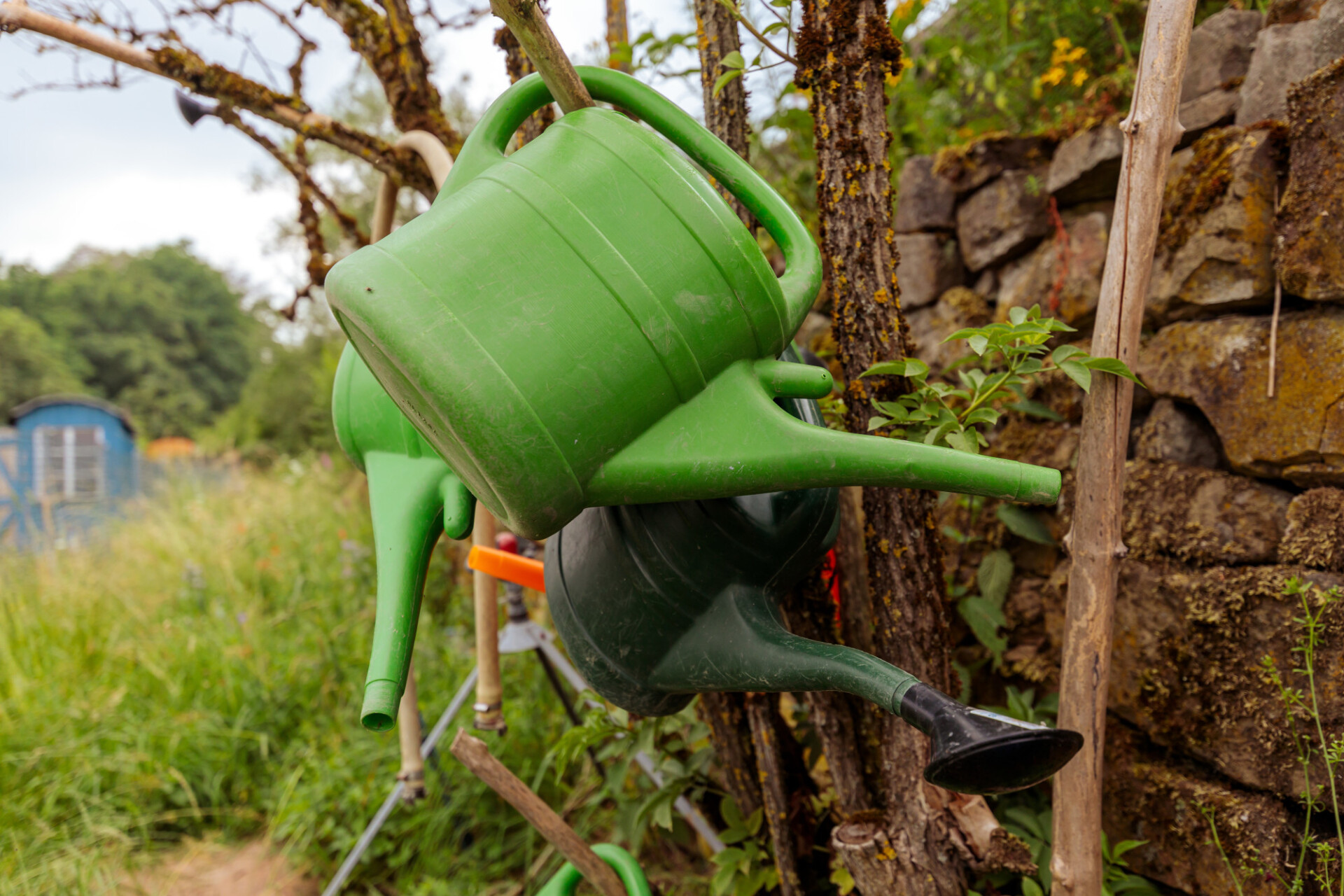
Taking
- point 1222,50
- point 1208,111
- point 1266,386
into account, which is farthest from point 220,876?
point 1222,50

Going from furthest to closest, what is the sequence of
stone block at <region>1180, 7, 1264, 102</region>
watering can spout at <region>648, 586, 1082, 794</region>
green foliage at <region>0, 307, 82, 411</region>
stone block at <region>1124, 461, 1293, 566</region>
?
green foliage at <region>0, 307, 82, 411</region>, stone block at <region>1180, 7, 1264, 102</region>, stone block at <region>1124, 461, 1293, 566</region>, watering can spout at <region>648, 586, 1082, 794</region>

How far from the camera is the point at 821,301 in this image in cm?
175

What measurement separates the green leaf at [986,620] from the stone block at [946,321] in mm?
552

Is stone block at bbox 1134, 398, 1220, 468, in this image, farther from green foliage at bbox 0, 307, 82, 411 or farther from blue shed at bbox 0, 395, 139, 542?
green foliage at bbox 0, 307, 82, 411

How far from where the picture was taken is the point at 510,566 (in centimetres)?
92

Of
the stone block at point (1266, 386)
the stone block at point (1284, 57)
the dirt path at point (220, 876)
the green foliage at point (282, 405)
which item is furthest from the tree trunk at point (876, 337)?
the green foliage at point (282, 405)

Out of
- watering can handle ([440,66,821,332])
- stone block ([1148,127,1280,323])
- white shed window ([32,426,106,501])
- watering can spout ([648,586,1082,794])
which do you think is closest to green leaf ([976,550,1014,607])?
stone block ([1148,127,1280,323])

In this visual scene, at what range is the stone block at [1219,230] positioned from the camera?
0.99m

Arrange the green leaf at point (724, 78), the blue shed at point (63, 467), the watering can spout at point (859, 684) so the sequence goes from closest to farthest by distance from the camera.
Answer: the watering can spout at point (859, 684), the green leaf at point (724, 78), the blue shed at point (63, 467)

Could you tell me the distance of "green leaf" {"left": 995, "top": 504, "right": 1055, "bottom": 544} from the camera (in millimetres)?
1207

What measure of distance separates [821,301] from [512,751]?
4.58 feet

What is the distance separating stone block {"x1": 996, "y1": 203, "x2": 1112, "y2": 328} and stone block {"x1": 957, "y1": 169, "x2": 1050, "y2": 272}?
5 centimetres

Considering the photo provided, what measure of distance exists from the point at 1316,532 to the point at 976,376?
1.75 ft

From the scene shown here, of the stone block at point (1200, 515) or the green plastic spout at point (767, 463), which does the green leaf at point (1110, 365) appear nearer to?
the green plastic spout at point (767, 463)
